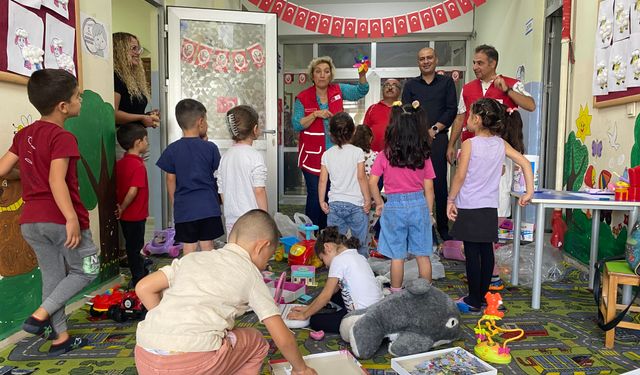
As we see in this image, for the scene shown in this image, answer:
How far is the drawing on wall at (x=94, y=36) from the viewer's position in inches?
109

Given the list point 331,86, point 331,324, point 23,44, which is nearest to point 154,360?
point 331,324

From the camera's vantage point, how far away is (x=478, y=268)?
263 cm

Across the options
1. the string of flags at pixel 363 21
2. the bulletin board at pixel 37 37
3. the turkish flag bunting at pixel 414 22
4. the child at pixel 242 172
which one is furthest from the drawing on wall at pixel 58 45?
the turkish flag bunting at pixel 414 22

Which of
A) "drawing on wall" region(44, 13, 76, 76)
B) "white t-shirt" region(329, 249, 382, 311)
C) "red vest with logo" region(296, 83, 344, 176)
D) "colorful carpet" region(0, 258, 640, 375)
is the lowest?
"colorful carpet" region(0, 258, 640, 375)

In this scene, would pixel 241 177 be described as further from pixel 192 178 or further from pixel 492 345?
pixel 492 345

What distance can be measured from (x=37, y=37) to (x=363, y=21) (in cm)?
308

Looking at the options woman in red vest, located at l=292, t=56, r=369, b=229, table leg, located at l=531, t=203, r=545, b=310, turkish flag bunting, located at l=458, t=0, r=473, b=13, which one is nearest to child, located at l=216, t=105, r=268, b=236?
woman in red vest, located at l=292, t=56, r=369, b=229

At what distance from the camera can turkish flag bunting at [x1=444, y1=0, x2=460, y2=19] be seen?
14.3ft

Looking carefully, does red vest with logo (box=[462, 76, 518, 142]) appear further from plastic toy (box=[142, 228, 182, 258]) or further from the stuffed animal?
plastic toy (box=[142, 228, 182, 258])

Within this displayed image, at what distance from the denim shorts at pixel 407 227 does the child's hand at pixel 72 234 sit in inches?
60.7

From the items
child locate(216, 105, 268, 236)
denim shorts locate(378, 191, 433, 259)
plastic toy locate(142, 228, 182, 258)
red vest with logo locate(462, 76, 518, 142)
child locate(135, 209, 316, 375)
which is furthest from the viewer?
plastic toy locate(142, 228, 182, 258)

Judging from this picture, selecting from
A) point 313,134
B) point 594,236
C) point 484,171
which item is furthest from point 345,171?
point 594,236

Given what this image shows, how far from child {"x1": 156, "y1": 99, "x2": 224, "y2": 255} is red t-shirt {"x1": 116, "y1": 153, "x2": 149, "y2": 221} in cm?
48

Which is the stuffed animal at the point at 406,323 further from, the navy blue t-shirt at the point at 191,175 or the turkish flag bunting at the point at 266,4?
the turkish flag bunting at the point at 266,4
